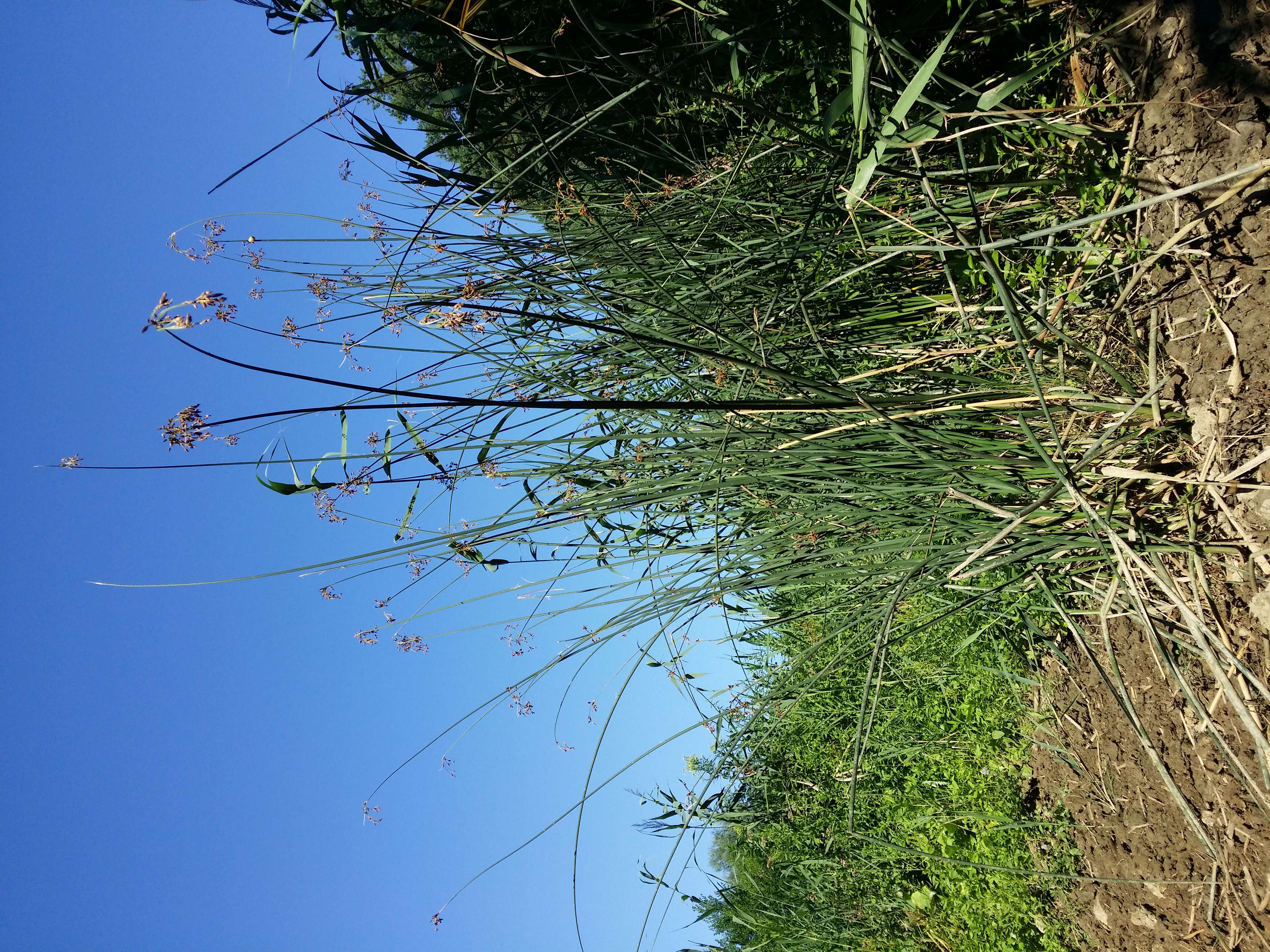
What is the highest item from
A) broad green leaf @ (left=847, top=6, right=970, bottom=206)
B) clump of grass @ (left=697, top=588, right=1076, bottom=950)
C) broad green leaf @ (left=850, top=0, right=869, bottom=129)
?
broad green leaf @ (left=850, top=0, right=869, bottom=129)

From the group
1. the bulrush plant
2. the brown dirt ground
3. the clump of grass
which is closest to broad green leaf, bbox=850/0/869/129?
the bulrush plant

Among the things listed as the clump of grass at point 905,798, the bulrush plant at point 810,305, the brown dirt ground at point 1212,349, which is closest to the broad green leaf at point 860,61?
the bulrush plant at point 810,305

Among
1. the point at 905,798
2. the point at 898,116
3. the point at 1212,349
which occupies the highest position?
the point at 898,116

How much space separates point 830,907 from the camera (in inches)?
127

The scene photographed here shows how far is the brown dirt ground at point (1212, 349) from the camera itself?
4.78 feet

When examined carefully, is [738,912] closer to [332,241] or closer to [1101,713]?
[1101,713]

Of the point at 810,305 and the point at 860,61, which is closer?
the point at 860,61

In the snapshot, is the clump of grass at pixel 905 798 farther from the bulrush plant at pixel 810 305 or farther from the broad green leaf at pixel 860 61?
the broad green leaf at pixel 860 61

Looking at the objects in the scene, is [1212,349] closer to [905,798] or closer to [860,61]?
[860,61]

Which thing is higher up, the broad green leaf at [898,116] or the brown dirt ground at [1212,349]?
the broad green leaf at [898,116]

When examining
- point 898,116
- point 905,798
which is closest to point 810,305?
point 898,116

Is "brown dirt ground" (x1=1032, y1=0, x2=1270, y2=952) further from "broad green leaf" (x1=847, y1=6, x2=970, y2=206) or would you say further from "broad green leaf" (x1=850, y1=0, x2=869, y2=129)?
"broad green leaf" (x1=850, y1=0, x2=869, y2=129)

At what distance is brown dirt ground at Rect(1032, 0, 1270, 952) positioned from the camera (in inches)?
57.3

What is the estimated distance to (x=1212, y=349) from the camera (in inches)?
61.7
